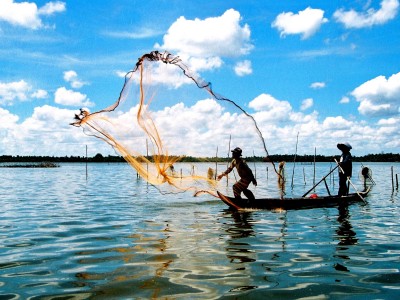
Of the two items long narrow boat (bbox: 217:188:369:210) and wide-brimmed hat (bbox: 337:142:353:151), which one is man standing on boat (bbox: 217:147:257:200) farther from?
wide-brimmed hat (bbox: 337:142:353:151)

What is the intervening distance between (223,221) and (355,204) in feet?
24.4

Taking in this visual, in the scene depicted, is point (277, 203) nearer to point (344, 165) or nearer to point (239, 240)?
point (344, 165)

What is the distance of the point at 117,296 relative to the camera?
5039mm

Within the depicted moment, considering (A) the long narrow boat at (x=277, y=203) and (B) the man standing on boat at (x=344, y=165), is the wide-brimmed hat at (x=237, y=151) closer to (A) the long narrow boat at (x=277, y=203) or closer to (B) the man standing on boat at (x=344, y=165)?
(A) the long narrow boat at (x=277, y=203)

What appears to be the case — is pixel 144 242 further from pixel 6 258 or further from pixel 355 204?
pixel 355 204

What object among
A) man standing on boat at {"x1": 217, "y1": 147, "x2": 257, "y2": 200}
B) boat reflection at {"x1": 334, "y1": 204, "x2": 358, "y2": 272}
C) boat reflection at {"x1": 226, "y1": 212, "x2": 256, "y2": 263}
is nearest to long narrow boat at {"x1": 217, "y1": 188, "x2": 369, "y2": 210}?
man standing on boat at {"x1": 217, "y1": 147, "x2": 257, "y2": 200}

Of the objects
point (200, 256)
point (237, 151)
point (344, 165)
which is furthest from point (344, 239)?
point (344, 165)

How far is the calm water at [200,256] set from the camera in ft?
17.5

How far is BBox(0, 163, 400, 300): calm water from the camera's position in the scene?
5.32 m

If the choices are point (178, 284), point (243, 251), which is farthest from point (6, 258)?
point (243, 251)

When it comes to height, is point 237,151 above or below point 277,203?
above

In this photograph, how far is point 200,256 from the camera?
709 cm

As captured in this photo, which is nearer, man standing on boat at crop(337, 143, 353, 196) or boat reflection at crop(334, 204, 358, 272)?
boat reflection at crop(334, 204, 358, 272)

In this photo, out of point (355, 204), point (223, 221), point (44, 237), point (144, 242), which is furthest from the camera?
point (355, 204)
